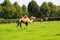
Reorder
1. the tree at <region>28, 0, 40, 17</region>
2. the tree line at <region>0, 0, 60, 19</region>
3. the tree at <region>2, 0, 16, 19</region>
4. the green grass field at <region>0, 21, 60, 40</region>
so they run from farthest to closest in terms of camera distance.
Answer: the tree at <region>28, 0, 40, 17</region> → the tree line at <region>0, 0, 60, 19</region> → the tree at <region>2, 0, 16, 19</region> → the green grass field at <region>0, 21, 60, 40</region>

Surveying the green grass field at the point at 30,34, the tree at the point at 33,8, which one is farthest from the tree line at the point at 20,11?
the green grass field at the point at 30,34

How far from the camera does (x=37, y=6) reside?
97.7 meters

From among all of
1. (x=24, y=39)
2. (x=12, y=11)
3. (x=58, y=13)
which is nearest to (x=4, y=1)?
(x=12, y=11)

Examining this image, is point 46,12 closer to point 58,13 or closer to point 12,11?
point 58,13

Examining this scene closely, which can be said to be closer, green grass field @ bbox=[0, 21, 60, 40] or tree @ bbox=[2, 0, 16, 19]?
green grass field @ bbox=[0, 21, 60, 40]

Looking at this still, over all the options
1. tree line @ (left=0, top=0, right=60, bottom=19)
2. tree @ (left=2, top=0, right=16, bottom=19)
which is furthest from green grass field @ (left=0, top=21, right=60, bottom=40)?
tree line @ (left=0, top=0, right=60, bottom=19)

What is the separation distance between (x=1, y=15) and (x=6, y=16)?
417 cm

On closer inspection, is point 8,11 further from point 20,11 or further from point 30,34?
point 30,34

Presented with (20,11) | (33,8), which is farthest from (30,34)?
(33,8)

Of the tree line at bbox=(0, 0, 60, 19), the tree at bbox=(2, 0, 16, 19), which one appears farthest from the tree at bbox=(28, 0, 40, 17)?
the tree at bbox=(2, 0, 16, 19)

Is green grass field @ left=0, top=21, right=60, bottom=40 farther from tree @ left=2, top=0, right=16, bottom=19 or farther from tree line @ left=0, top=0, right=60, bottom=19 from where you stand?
tree line @ left=0, top=0, right=60, bottom=19

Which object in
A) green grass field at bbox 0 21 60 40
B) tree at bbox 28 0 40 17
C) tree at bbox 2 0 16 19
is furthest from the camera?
tree at bbox 28 0 40 17

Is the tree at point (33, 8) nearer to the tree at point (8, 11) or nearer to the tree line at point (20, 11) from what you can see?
the tree line at point (20, 11)

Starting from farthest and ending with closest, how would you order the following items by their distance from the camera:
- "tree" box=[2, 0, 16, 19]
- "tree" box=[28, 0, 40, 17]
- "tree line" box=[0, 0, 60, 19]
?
"tree" box=[28, 0, 40, 17] → "tree line" box=[0, 0, 60, 19] → "tree" box=[2, 0, 16, 19]
